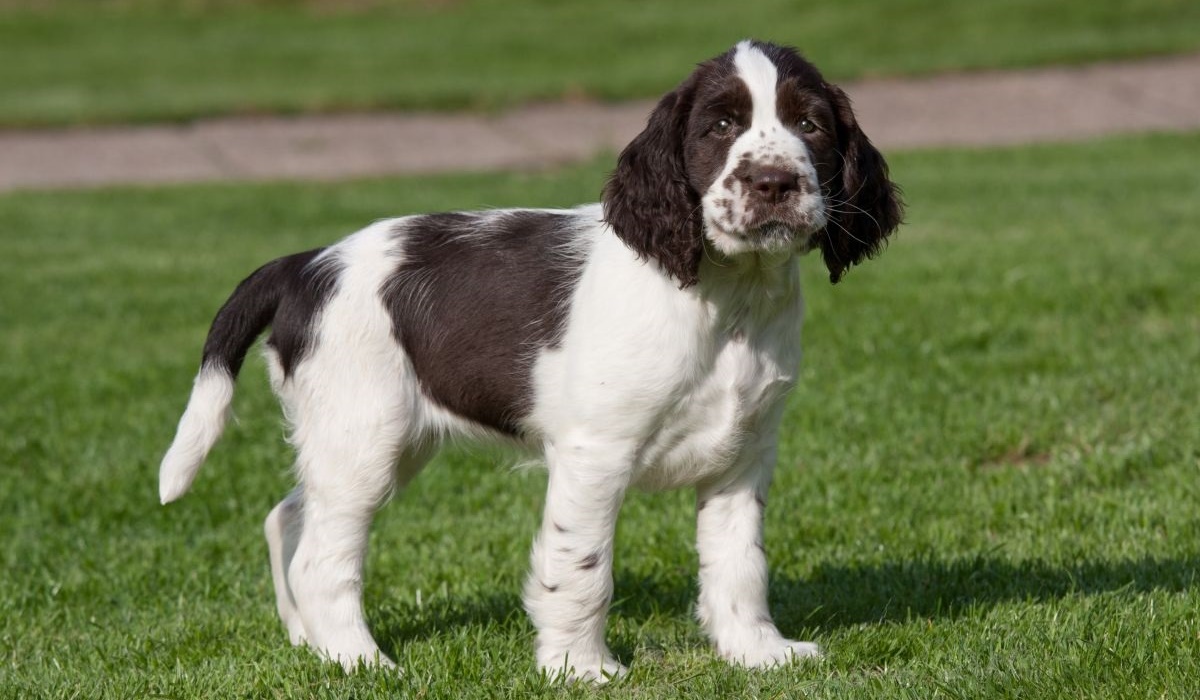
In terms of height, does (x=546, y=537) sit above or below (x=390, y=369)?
below

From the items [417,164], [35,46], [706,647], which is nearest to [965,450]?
[706,647]

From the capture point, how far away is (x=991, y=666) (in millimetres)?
4027

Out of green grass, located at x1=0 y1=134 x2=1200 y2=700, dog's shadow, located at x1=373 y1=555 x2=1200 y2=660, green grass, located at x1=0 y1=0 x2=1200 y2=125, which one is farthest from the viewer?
green grass, located at x1=0 y1=0 x2=1200 y2=125

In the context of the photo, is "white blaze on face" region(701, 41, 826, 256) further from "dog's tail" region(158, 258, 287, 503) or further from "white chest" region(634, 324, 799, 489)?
"dog's tail" region(158, 258, 287, 503)

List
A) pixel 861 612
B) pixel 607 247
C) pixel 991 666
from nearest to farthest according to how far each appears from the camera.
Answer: pixel 991 666 → pixel 607 247 → pixel 861 612

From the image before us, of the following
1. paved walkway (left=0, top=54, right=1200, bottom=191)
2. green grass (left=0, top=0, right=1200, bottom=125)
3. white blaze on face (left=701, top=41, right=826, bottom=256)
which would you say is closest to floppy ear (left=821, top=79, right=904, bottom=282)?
white blaze on face (left=701, top=41, right=826, bottom=256)

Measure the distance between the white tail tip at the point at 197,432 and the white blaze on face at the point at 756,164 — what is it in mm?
1584

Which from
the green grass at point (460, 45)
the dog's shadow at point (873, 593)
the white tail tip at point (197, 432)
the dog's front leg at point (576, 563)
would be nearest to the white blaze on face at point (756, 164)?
the dog's front leg at point (576, 563)

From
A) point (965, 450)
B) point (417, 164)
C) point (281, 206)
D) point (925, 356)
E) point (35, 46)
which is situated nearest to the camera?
point (965, 450)

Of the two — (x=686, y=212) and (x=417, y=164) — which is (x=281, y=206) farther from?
(x=686, y=212)

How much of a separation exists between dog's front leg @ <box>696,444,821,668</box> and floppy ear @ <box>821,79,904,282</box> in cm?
60

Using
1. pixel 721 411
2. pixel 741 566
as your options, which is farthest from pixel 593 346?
pixel 741 566

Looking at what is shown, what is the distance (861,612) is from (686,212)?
1.47 m

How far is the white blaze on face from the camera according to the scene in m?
3.87
